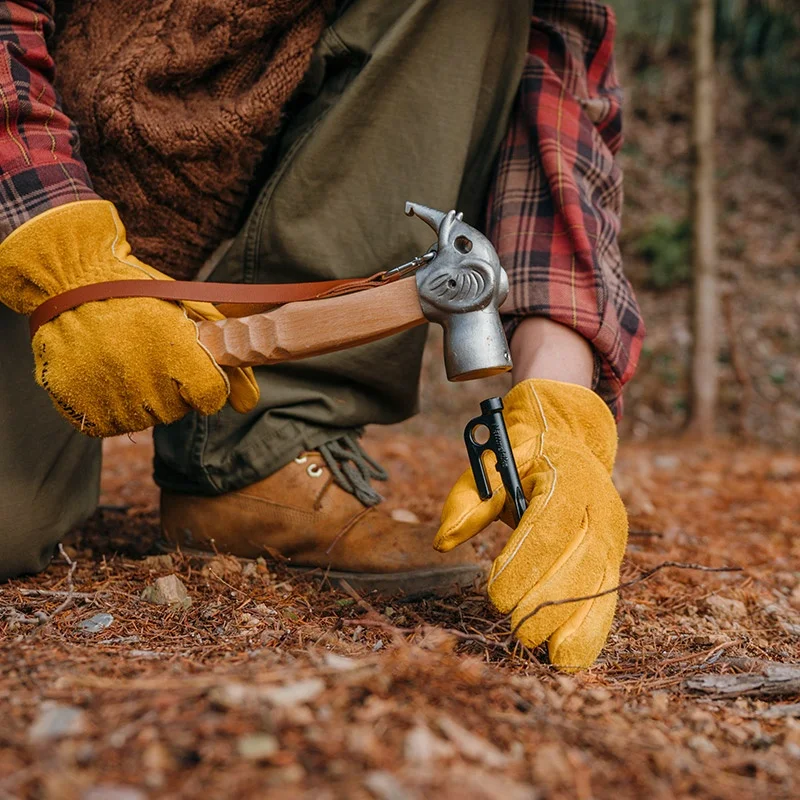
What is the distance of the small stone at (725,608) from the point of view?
1.61m

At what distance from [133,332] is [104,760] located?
2.47 feet

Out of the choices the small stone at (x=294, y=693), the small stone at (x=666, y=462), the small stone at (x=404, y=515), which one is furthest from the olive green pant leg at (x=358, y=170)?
the small stone at (x=666, y=462)

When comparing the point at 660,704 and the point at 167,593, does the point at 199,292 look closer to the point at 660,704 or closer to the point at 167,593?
the point at 167,593

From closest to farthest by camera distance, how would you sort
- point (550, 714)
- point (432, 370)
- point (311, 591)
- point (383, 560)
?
point (550, 714)
point (311, 591)
point (383, 560)
point (432, 370)

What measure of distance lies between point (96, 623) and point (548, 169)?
1234mm

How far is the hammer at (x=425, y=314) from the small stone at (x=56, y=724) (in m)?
0.66

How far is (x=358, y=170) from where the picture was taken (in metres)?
1.82

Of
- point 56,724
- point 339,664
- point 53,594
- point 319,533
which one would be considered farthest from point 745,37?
point 56,724

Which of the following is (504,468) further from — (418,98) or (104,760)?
(418,98)

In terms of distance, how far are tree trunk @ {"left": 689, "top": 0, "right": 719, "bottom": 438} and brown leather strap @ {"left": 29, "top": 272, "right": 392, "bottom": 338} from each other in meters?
4.02

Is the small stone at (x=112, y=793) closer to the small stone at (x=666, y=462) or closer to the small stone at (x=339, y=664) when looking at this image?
the small stone at (x=339, y=664)

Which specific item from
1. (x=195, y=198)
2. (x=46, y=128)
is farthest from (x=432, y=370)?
(x=46, y=128)

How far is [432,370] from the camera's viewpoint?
6734mm

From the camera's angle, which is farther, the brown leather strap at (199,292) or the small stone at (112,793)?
the brown leather strap at (199,292)
